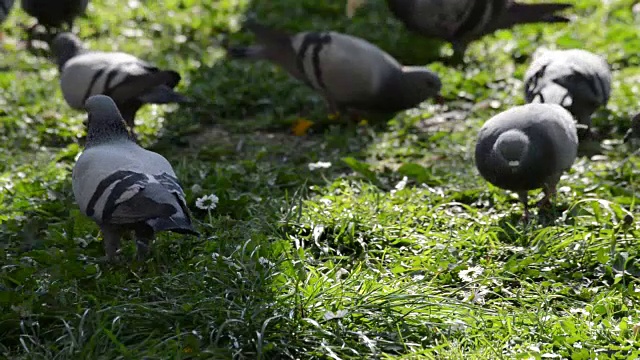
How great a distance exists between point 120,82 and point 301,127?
148cm

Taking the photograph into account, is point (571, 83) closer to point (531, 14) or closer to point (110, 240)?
point (531, 14)

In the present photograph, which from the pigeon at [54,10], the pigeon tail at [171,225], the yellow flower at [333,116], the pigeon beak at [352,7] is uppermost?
the pigeon tail at [171,225]

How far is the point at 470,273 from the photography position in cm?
430

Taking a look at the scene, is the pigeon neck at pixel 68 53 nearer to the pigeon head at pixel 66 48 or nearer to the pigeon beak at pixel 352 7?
the pigeon head at pixel 66 48

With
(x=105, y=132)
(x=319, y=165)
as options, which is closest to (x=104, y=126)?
(x=105, y=132)

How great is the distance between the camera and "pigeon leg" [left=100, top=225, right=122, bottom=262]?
410 centimetres

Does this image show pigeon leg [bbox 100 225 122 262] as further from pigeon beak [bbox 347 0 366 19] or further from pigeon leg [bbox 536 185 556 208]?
pigeon beak [bbox 347 0 366 19]

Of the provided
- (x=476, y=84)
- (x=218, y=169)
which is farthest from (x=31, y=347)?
(x=476, y=84)

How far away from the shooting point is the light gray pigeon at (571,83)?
5.67 m

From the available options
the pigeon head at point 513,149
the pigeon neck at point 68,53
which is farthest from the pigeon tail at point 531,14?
the pigeon neck at point 68,53

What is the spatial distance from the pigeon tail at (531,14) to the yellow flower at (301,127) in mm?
1973

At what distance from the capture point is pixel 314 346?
3.48 m

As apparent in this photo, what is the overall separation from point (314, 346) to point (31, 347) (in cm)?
105

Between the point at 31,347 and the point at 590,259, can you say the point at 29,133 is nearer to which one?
the point at 31,347
